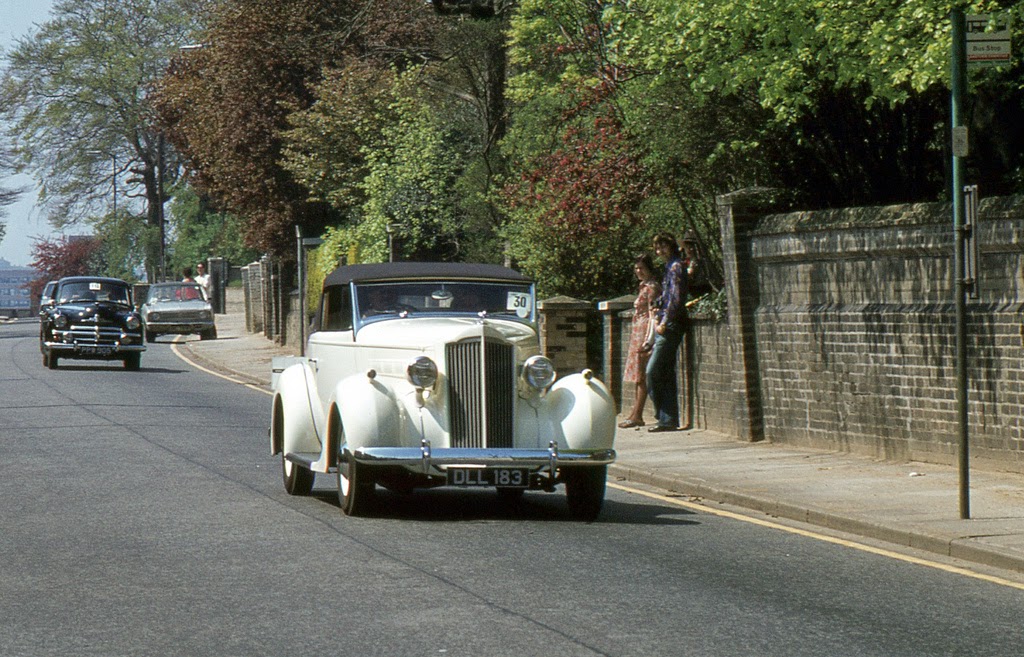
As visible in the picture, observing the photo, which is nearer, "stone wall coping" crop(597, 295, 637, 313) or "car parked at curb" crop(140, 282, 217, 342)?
"stone wall coping" crop(597, 295, 637, 313)

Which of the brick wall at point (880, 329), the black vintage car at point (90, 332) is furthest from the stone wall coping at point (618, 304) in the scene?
the black vintage car at point (90, 332)

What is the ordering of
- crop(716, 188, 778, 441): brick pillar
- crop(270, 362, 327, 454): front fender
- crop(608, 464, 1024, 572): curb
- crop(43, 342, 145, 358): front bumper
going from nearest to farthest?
crop(608, 464, 1024, 572): curb → crop(270, 362, 327, 454): front fender → crop(716, 188, 778, 441): brick pillar → crop(43, 342, 145, 358): front bumper

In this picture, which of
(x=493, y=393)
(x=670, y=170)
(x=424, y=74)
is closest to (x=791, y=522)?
(x=493, y=393)

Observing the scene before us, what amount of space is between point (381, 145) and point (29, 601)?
27.9m

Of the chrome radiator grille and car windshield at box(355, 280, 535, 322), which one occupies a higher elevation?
the chrome radiator grille

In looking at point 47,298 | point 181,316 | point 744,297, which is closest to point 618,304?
point 744,297

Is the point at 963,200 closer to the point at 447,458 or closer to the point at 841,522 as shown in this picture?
the point at 841,522

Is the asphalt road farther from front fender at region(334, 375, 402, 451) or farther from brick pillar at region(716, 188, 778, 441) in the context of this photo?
brick pillar at region(716, 188, 778, 441)

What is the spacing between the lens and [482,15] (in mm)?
18438

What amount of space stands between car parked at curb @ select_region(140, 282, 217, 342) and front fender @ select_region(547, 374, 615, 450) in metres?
38.0

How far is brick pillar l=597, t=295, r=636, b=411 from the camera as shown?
20.4 m

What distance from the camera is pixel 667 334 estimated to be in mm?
17844

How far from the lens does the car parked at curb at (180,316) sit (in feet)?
159

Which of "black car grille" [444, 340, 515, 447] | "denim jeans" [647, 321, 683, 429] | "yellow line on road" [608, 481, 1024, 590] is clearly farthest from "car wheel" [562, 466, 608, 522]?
"denim jeans" [647, 321, 683, 429]
